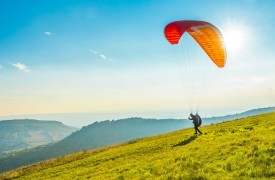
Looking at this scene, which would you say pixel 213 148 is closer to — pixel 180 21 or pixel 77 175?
pixel 180 21

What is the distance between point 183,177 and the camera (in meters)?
A: 16.1

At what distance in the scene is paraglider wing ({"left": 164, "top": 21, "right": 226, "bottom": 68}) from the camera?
23.8 meters

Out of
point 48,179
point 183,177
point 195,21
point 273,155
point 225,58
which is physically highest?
point 195,21

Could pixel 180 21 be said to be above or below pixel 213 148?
above

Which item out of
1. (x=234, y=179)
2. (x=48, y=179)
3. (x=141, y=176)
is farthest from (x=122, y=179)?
(x=48, y=179)

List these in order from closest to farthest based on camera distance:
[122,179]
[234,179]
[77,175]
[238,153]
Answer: [234,179]
[238,153]
[122,179]
[77,175]

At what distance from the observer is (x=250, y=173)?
14.0 m

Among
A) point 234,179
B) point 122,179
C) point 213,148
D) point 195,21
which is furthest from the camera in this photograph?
point 195,21

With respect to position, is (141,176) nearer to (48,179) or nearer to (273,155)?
(273,155)

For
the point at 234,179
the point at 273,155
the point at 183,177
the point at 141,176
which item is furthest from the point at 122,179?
the point at 273,155

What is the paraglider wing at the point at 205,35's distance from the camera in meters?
23.8

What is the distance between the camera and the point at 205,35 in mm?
25109

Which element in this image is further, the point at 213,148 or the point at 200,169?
the point at 213,148

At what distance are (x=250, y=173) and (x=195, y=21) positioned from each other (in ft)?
46.3
